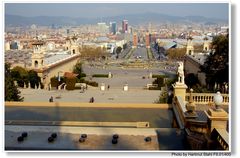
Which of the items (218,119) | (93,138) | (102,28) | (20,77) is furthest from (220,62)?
(102,28)

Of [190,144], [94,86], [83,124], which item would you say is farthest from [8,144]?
[94,86]

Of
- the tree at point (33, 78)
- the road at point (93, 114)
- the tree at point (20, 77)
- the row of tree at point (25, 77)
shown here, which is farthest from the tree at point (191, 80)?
the road at point (93, 114)

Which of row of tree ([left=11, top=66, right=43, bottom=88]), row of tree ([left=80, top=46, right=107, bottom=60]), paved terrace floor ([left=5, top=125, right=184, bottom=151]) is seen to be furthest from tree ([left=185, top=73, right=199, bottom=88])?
row of tree ([left=80, top=46, right=107, bottom=60])

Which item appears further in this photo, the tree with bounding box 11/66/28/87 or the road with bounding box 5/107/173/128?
the tree with bounding box 11/66/28/87

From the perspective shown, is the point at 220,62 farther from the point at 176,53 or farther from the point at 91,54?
the point at 91,54

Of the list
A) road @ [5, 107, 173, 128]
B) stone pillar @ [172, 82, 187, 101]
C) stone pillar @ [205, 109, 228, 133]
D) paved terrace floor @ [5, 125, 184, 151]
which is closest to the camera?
stone pillar @ [205, 109, 228, 133]

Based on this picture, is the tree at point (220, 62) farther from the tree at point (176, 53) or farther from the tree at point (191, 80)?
the tree at point (176, 53)

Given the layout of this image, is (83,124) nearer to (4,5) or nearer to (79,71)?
(4,5)

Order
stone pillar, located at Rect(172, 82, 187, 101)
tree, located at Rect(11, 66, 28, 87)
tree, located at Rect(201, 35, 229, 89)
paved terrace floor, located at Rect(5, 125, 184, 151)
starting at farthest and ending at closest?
tree, located at Rect(11, 66, 28, 87) < tree, located at Rect(201, 35, 229, 89) < stone pillar, located at Rect(172, 82, 187, 101) < paved terrace floor, located at Rect(5, 125, 184, 151)

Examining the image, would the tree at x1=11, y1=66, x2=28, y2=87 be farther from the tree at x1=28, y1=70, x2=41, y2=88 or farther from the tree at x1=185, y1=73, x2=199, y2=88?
the tree at x1=185, y1=73, x2=199, y2=88
